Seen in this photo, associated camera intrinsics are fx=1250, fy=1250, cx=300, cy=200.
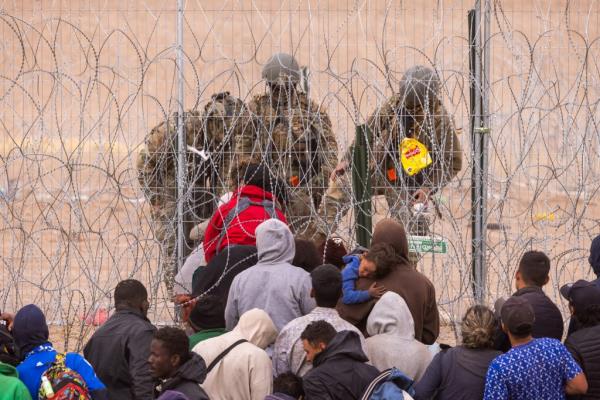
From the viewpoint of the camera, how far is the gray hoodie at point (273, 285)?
605 cm

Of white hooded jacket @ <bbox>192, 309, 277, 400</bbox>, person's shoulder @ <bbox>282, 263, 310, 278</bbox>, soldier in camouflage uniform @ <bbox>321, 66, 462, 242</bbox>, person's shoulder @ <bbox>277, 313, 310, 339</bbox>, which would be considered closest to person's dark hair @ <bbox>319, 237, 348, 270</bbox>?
soldier in camouflage uniform @ <bbox>321, 66, 462, 242</bbox>

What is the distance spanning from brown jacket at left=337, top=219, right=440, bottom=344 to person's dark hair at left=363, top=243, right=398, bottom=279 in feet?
0.12

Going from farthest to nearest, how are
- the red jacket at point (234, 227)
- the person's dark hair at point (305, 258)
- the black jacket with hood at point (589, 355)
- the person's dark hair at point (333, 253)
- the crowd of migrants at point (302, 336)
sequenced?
the red jacket at point (234, 227), the person's dark hair at point (333, 253), the person's dark hair at point (305, 258), the black jacket with hood at point (589, 355), the crowd of migrants at point (302, 336)

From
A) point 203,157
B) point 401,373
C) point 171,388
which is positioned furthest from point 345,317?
point 203,157

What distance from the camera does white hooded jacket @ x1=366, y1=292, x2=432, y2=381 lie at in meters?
5.61

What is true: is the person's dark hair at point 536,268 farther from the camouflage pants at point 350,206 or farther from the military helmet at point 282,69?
the military helmet at point 282,69

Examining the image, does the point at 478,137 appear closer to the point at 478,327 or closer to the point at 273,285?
the point at 273,285

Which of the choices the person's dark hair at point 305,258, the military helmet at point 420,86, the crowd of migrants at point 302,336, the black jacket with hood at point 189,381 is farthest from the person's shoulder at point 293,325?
the military helmet at point 420,86

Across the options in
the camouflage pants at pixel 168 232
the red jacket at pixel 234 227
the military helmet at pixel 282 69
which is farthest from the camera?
the military helmet at pixel 282 69

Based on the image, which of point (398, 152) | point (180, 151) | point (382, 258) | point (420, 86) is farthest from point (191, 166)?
point (382, 258)

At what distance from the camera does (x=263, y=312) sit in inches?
225

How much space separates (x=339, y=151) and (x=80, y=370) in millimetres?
3094

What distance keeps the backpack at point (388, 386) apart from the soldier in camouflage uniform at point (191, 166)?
8.33 feet

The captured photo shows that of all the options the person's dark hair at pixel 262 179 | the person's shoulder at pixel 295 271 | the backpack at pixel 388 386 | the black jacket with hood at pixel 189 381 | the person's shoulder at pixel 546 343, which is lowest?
the backpack at pixel 388 386
